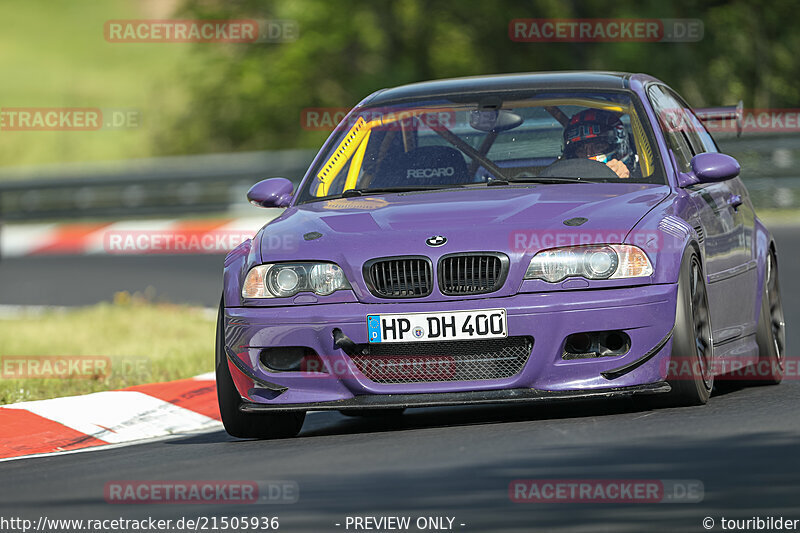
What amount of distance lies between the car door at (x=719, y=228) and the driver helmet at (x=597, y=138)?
0.85 feet

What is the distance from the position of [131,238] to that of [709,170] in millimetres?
18708

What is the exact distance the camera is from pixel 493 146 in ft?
28.0

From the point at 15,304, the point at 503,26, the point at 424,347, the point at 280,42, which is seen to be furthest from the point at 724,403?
the point at 280,42

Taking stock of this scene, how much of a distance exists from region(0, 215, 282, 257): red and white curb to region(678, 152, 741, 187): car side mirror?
52.2ft

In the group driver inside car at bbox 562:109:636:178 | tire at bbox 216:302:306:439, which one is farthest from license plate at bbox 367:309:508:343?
driver inside car at bbox 562:109:636:178

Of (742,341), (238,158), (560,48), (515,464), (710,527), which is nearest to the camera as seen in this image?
→ (710,527)

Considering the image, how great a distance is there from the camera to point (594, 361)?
23.4ft

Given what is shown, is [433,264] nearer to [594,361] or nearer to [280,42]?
[594,361]

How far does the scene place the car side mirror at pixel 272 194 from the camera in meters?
8.69

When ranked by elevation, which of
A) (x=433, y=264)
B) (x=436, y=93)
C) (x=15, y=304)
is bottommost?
(x=15, y=304)

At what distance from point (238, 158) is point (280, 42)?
11231mm

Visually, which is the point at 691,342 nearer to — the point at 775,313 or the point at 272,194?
the point at 775,313

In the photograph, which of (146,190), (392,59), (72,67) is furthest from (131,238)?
(72,67)

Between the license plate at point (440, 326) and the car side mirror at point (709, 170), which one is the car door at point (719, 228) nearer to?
the car side mirror at point (709, 170)
